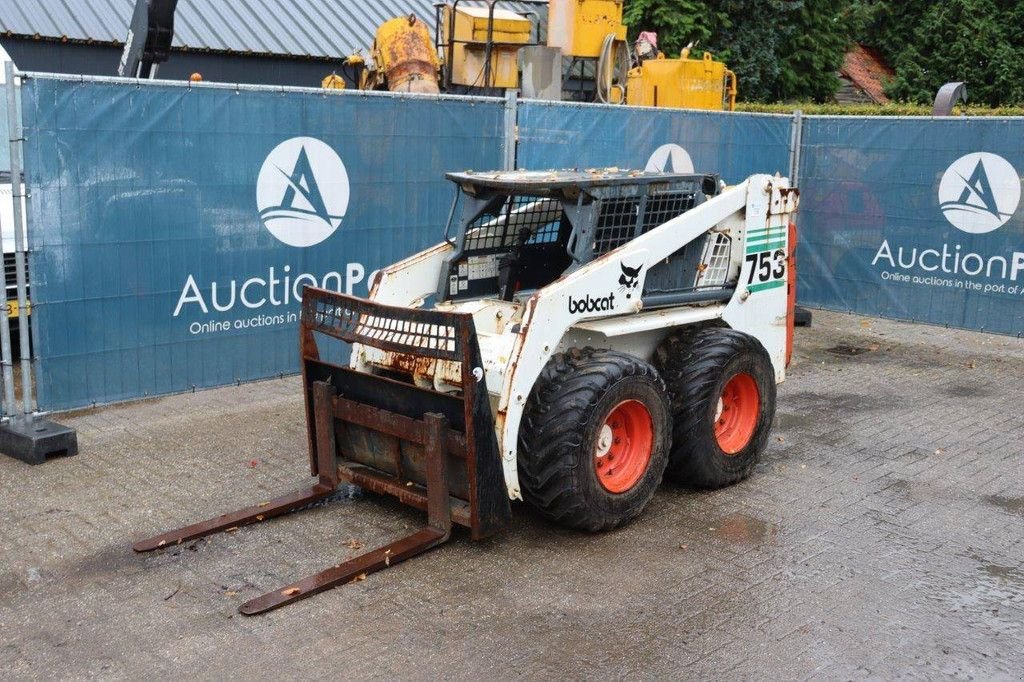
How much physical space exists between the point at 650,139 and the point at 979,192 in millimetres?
3684

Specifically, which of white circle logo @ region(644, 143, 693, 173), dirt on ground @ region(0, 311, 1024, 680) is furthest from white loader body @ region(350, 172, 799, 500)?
white circle logo @ region(644, 143, 693, 173)

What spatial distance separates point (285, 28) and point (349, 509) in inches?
670

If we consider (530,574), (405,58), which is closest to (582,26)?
(405,58)

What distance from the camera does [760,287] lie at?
762 cm

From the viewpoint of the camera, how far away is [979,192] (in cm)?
1221

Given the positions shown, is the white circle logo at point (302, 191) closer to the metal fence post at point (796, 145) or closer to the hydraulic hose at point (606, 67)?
the metal fence post at point (796, 145)

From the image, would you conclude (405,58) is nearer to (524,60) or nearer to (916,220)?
(524,60)

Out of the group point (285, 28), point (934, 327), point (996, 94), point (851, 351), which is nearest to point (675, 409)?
point (851, 351)

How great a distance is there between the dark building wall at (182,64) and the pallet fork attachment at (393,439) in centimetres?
1365

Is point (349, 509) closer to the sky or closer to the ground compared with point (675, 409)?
closer to the ground

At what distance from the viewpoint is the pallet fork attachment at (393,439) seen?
5.80 m

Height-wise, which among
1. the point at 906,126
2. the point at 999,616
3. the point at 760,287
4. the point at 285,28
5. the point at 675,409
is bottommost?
the point at 999,616

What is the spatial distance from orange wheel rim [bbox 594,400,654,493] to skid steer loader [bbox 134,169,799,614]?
12 millimetres

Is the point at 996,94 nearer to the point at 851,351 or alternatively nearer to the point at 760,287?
the point at 851,351
